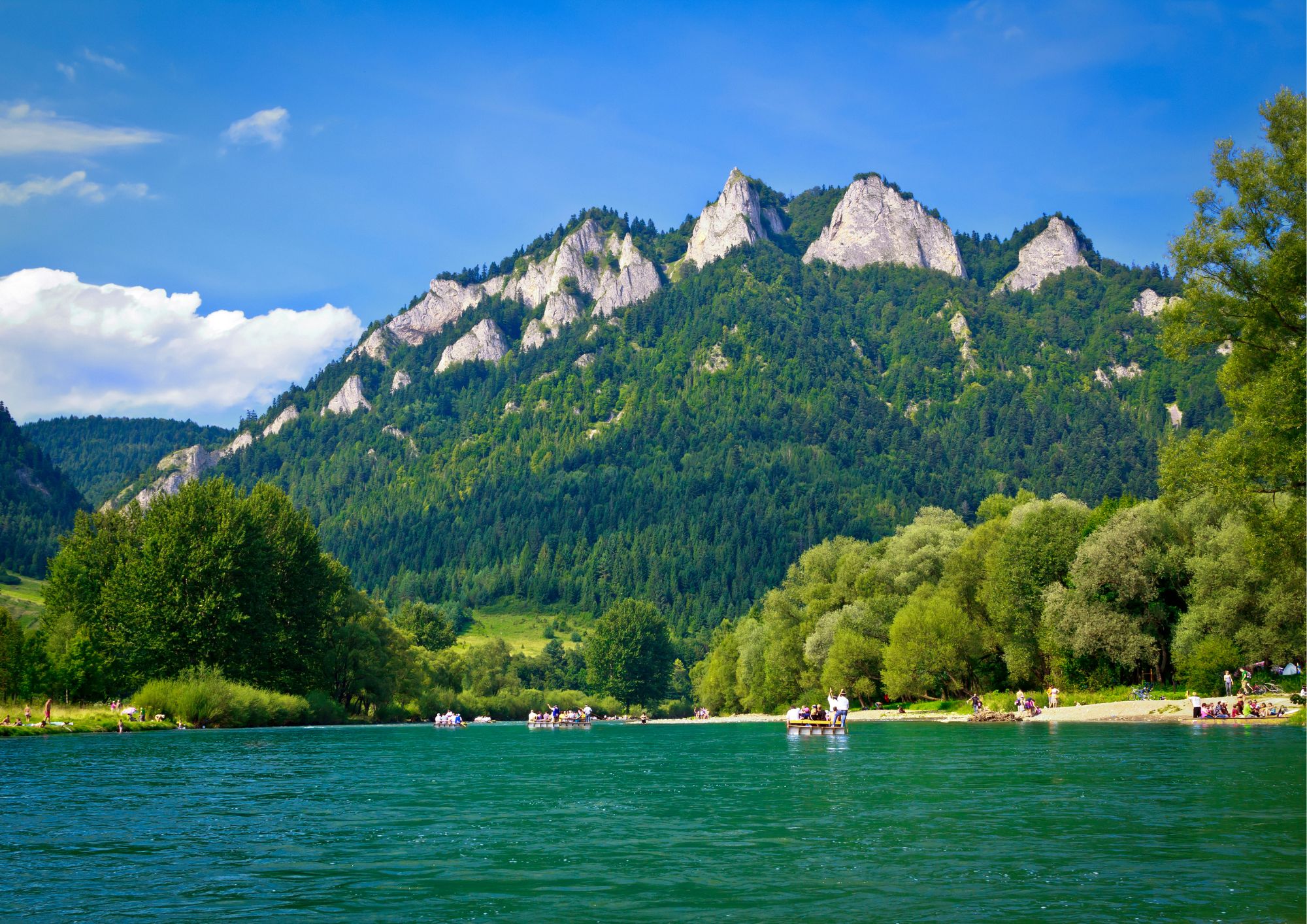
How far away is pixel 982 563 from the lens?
99250 millimetres

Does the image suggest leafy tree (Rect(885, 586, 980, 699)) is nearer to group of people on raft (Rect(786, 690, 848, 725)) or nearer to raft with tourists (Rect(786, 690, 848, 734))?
group of people on raft (Rect(786, 690, 848, 725))

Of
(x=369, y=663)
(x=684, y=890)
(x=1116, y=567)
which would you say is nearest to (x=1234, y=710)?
(x=1116, y=567)

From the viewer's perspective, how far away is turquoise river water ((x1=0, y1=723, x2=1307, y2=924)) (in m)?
18.4

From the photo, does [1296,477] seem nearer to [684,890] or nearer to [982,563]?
[684,890]

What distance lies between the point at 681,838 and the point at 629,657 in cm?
16261

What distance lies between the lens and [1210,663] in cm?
7112

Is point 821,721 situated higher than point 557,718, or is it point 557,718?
point 821,721

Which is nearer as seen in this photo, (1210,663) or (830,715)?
(1210,663)

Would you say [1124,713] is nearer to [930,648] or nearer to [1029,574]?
[1029,574]

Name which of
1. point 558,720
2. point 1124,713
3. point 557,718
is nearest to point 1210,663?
point 1124,713

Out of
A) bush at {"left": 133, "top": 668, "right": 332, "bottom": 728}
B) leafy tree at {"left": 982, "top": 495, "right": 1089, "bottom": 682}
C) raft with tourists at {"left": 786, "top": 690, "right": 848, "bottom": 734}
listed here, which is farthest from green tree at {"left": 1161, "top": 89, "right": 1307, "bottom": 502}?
bush at {"left": 133, "top": 668, "right": 332, "bottom": 728}

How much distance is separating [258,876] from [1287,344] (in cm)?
4116

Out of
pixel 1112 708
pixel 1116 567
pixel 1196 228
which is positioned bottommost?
pixel 1112 708

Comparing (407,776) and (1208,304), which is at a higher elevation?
(1208,304)
